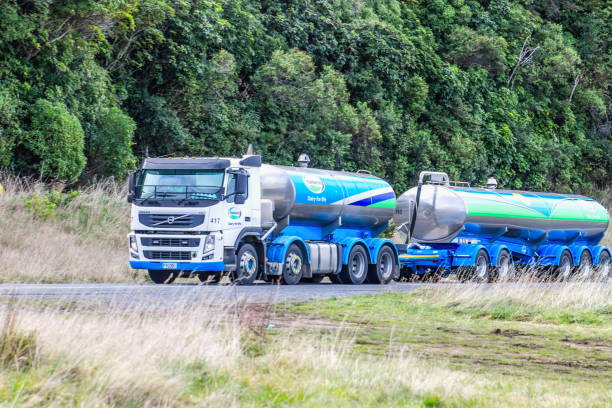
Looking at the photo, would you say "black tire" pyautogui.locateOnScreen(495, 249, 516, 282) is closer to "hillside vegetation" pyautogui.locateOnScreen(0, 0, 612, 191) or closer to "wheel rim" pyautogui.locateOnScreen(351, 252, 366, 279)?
"wheel rim" pyautogui.locateOnScreen(351, 252, 366, 279)

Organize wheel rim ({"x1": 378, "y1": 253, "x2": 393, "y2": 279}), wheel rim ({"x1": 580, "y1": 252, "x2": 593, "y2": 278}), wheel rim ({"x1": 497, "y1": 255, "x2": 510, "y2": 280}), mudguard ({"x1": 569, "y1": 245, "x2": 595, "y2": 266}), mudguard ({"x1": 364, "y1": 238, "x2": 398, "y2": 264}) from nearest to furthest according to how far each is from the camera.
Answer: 1. mudguard ({"x1": 364, "y1": 238, "x2": 398, "y2": 264})
2. wheel rim ({"x1": 378, "y1": 253, "x2": 393, "y2": 279})
3. wheel rim ({"x1": 497, "y1": 255, "x2": 510, "y2": 280})
4. mudguard ({"x1": 569, "y1": 245, "x2": 595, "y2": 266})
5. wheel rim ({"x1": 580, "y1": 252, "x2": 593, "y2": 278})

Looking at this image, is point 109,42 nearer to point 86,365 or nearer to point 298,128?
point 298,128

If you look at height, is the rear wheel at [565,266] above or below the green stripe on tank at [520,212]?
below

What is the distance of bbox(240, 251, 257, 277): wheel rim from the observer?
24.6 metres

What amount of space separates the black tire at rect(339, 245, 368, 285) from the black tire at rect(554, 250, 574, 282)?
34.4 ft

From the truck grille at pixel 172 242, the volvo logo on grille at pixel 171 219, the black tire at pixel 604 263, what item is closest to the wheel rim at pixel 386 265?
the truck grille at pixel 172 242

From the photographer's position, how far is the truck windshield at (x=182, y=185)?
78.9 ft

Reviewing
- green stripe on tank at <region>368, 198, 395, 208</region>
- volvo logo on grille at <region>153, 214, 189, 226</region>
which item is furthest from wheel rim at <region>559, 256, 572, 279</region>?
volvo logo on grille at <region>153, 214, 189, 226</region>

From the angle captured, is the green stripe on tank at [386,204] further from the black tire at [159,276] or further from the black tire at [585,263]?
the black tire at [585,263]

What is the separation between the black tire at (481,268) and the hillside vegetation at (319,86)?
34.6 ft

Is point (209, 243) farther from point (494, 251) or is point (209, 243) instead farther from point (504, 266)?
point (504, 266)

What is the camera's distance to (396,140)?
48719 mm

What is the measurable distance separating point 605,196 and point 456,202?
32.7m

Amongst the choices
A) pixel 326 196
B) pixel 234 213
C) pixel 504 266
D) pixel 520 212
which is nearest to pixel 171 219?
pixel 234 213
